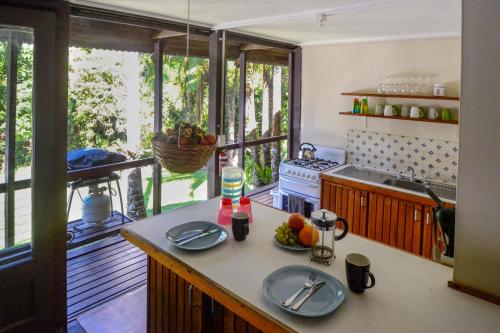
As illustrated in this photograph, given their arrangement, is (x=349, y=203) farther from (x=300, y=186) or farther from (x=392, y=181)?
(x=300, y=186)

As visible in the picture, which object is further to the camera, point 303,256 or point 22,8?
point 22,8

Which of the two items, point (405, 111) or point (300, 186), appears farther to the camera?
point (300, 186)

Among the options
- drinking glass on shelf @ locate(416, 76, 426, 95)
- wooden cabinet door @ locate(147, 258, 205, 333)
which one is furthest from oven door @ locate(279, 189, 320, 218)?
wooden cabinet door @ locate(147, 258, 205, 333)

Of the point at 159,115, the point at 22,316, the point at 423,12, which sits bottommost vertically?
the point at 22,316

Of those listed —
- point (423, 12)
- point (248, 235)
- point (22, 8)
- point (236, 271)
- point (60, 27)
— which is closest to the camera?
point (236, 271)

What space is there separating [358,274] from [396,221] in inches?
87.5

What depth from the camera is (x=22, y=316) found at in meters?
2.42

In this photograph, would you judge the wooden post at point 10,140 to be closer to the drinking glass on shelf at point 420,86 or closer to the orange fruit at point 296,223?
the orange fruit at point 296,223

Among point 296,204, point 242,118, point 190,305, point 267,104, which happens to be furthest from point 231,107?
point 190,305

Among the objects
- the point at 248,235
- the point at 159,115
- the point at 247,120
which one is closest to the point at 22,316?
the point at 248,235

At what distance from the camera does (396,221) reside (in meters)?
3.38

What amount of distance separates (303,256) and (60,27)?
7.02 ft

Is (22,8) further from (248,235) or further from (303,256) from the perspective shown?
(303,256)

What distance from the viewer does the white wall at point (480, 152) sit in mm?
1299
